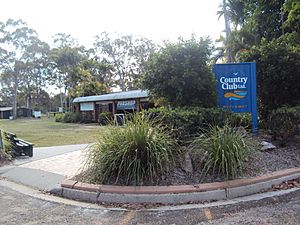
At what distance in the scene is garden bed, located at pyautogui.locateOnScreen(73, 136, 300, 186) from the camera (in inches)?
205

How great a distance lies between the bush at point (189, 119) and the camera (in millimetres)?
6336

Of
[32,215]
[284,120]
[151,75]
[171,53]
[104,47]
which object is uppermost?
[104,47]

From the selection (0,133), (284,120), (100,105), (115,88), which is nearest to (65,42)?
(115,88)

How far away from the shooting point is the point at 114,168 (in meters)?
5.23

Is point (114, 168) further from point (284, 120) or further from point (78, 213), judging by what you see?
point (284, 120)

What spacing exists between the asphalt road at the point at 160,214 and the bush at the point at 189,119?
7.21 feet

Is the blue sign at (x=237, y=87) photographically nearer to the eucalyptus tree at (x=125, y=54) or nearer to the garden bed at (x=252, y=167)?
the garden bed at (x=252, y=167)

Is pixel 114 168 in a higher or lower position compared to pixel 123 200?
higher

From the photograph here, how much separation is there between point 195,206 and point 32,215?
2376 mm

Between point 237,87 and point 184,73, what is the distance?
181 centimetres

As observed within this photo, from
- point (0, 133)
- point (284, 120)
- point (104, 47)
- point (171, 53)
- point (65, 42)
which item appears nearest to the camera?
point (284, 120)

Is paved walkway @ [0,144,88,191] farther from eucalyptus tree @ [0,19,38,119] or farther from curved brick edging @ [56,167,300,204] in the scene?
eucalyptus tree @ [0,19,38,119]

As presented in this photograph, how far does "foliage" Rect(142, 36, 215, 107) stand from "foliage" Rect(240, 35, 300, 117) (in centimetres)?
236

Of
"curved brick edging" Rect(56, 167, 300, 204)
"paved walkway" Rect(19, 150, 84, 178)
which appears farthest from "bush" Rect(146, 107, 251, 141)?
"paved walkway" Rect(19, 150, 84, 178)
